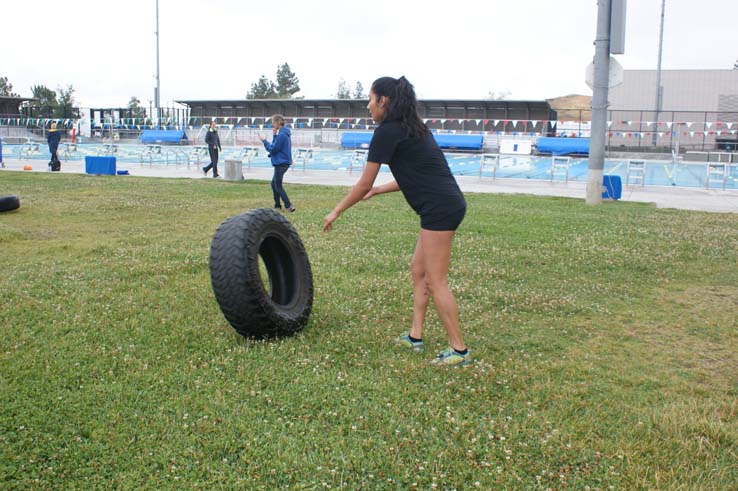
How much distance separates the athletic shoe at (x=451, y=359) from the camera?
484 cm

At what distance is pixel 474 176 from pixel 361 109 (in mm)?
30123

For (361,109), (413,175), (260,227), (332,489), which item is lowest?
(332,489)

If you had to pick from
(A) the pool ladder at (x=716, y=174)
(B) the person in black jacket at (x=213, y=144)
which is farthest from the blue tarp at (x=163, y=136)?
(A) the pool ladder at (x=716, y=174)

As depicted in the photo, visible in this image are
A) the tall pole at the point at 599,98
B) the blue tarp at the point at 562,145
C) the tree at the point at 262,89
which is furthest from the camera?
the tree at the point at 262,89

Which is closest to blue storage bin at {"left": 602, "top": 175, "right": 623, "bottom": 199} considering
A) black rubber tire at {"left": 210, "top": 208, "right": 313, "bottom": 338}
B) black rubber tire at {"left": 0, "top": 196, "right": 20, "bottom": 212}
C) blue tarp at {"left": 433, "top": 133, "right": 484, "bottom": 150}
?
black rubber tire at {"left": 0, "top": 196, "right": 20, "bottom": 212}

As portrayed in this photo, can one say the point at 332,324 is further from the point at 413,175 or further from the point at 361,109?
the point at 361,109

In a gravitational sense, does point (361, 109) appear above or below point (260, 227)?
above

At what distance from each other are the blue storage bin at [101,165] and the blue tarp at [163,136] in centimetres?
2116

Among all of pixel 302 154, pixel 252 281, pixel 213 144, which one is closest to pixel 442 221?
pixel 252 281

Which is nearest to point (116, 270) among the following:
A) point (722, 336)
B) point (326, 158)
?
point (722, 336)

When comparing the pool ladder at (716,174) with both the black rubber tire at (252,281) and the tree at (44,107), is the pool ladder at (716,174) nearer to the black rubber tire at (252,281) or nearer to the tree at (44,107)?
the black rubber tire at (252,281)

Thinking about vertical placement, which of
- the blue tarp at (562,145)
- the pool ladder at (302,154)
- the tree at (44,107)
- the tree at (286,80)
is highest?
the tree at (286,80)

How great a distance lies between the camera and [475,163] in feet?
104

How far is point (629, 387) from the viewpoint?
456 cm
